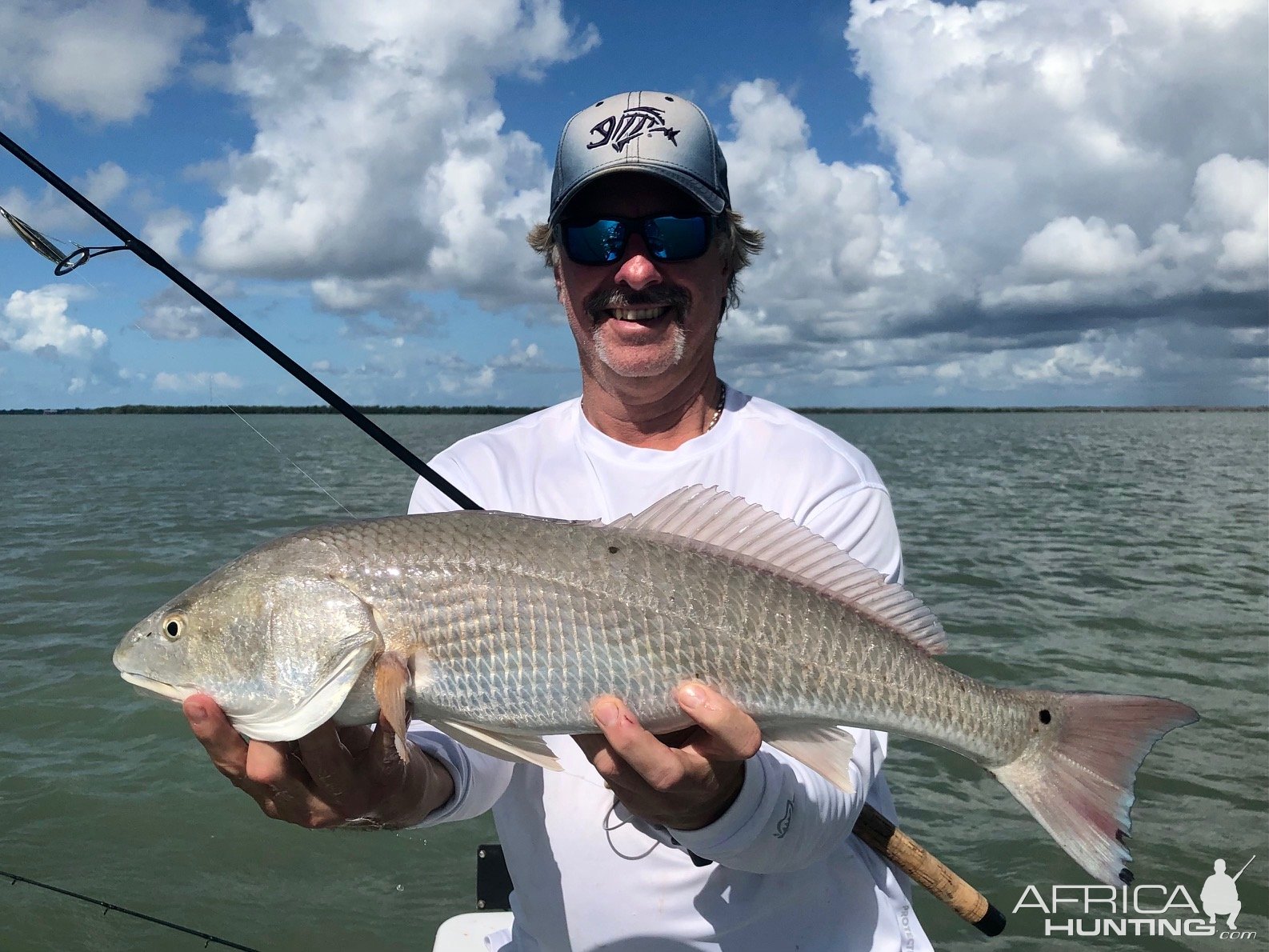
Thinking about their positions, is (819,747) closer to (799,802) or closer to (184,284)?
(799,802)

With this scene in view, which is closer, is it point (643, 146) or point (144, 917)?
point (643, 146)

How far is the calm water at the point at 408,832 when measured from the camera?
6227 millimetres

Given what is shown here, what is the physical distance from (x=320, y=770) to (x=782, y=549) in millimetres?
1362

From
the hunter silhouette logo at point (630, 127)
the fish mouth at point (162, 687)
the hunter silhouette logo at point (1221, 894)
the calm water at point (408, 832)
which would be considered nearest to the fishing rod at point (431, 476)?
the fish mouth at point (162, 687)

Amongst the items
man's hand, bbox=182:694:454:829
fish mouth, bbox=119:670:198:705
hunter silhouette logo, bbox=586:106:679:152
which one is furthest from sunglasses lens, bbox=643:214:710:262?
fish mouth, bbox=119:670:198:705

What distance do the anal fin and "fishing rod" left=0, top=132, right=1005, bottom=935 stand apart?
2.28 ft

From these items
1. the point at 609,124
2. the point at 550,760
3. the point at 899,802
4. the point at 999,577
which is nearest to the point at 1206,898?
the point at 899,802

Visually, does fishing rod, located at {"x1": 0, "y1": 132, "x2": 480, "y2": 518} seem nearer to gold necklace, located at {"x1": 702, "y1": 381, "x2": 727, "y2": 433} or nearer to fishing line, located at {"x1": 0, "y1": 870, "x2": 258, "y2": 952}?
gold necklace, located at {"x1": 702, "y1": 381, "x2": 727, "y2": 433}

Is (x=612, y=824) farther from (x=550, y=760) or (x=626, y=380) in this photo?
(x=626, y=380)

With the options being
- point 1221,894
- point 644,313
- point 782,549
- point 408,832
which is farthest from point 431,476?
point 1221,894

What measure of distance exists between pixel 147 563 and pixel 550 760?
52.3 feet

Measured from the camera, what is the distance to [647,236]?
321 cm

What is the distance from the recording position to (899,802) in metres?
7.58
